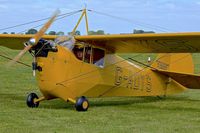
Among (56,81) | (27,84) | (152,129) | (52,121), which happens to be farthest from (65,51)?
(27,84)

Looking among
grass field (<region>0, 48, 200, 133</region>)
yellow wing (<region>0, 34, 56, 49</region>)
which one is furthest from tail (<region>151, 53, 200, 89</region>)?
yellow wing (<region>0, 34, 56, 49</region>)

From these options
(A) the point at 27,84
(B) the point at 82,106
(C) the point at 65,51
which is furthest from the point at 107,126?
(A) the point at 27,84

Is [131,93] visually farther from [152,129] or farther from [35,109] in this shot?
[152,129]

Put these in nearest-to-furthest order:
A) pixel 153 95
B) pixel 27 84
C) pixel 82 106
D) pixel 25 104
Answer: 1. pixel 82 106
2. pixel 25 104
3. pixel 153 95
4. pixel 27 84

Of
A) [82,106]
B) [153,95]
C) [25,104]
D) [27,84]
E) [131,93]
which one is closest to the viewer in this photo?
[82,106]

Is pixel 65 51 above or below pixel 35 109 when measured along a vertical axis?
above

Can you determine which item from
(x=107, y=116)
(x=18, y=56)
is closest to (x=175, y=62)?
(x=107, y=116)

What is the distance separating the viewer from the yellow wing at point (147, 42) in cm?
1161

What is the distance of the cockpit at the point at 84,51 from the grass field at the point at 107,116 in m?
1.28

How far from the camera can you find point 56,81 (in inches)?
468

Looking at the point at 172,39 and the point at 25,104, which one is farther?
the point at 25,104

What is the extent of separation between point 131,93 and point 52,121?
4.91 meters

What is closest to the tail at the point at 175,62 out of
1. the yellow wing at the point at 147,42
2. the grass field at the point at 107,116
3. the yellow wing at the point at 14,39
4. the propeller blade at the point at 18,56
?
the grass field at the point at 107,116

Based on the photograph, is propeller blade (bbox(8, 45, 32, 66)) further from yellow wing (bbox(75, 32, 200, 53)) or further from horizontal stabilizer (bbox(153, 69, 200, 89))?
horizontal stabilizer (bbox(153, 69, 200, 89))
